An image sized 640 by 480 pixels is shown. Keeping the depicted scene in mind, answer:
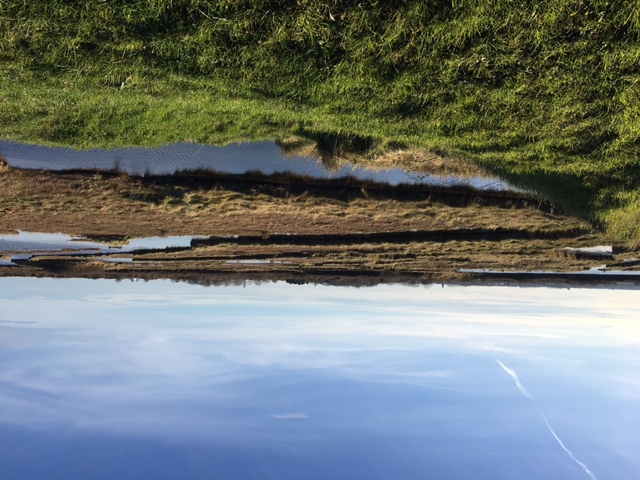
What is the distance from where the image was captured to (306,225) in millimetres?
12016

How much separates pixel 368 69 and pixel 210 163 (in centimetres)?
470

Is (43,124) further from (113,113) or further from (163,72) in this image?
(163,72)

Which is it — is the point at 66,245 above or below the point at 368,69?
below

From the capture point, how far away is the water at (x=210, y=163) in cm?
1066

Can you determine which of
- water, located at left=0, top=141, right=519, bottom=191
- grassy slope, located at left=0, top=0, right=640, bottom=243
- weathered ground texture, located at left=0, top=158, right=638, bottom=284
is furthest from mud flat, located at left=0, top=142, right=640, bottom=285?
grassy slope, located at left=0, top=0, right=640, bottom=243

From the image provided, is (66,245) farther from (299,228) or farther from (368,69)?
(368,69)

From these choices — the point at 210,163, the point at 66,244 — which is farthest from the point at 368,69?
the point at 66,244

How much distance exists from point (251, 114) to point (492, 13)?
434cm

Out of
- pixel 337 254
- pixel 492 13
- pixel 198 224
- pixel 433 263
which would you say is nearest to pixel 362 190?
pixel 337 254

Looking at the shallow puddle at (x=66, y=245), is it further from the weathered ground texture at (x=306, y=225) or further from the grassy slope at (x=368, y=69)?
the grassy slope at (x=368, y=69)

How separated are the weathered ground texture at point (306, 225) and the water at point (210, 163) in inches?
10.4

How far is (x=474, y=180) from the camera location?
1088 cm

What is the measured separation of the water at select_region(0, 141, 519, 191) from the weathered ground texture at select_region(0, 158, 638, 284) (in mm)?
265

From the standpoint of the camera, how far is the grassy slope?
6.91 metres
